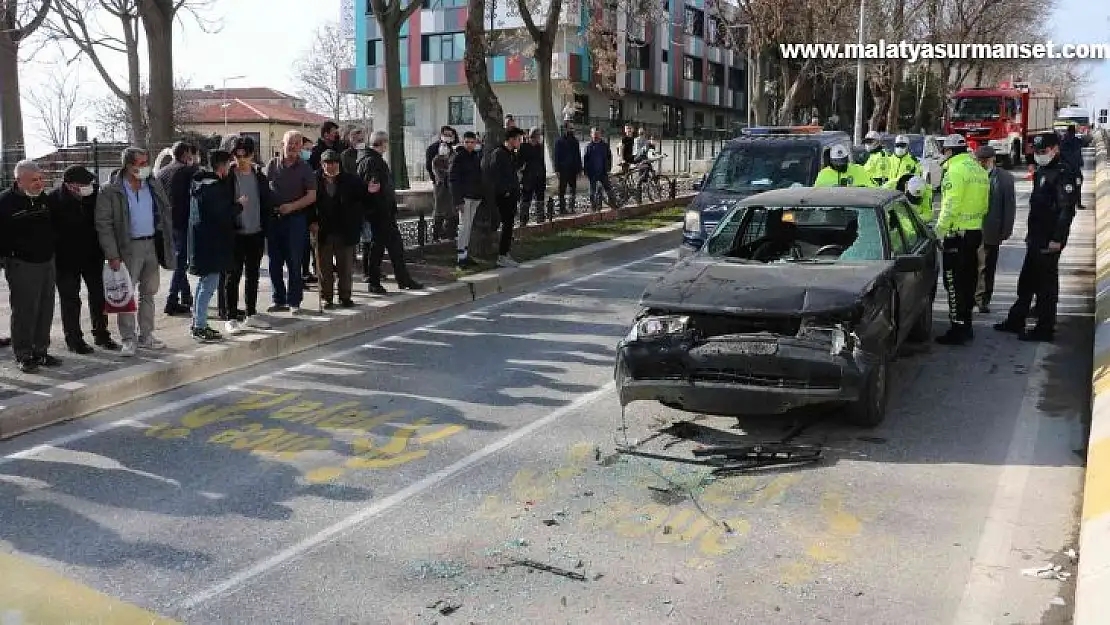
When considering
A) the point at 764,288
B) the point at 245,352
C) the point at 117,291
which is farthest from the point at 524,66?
the point at 764,288

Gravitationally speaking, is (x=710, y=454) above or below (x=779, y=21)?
below

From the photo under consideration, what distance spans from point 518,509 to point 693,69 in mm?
Answer: 70446

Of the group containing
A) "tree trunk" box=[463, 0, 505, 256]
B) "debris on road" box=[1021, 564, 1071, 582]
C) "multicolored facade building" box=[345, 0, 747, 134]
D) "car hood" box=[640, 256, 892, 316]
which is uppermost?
"multicolored facade building" box=[345, 0, 747, 134]

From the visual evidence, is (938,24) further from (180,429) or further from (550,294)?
(180,429)

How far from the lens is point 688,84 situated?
235 feet

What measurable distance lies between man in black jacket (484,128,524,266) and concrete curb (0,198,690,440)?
0.47 metres

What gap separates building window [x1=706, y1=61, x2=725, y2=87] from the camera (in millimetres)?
76688

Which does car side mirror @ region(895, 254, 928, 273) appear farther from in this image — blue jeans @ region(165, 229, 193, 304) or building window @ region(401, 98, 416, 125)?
building window @ region(401, 98, 416, 125)

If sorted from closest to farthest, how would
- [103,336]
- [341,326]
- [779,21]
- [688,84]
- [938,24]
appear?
[103,336] < [341,326] < [779,21] < [938,24] < [688,84]

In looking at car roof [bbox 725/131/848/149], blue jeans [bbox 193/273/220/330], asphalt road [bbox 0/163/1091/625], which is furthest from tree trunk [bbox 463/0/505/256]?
asphalt road [bbox 0/163/1091/625]

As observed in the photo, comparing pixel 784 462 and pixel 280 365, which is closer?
pixel 784 462

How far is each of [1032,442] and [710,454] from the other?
2.08 metres

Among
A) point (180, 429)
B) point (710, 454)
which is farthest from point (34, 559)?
point (710, 454)

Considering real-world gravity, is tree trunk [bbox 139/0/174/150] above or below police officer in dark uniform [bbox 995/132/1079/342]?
above
